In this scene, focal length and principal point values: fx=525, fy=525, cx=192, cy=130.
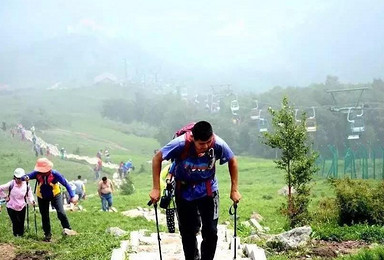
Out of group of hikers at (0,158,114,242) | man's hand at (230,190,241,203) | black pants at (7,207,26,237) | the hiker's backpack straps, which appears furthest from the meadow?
the hiker's backpack straps

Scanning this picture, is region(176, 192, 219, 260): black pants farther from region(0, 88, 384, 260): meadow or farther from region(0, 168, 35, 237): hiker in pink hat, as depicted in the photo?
region(0, 168, 35, 237): hiker in pink hat

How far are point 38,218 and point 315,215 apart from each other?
33.1 feet

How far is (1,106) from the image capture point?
13062cm

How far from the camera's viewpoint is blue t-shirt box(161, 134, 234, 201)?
23.7 feet

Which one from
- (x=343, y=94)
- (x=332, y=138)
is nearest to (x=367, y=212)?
(x=332, y=138)

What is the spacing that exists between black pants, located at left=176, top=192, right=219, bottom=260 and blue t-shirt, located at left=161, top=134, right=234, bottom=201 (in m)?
0.13

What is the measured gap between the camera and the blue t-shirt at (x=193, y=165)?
23.7ft

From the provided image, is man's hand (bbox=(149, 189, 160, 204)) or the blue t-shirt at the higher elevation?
the blue t-shirt

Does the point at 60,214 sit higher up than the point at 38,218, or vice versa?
the point at 60,214

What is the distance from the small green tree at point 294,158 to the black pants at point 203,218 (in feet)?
30.5

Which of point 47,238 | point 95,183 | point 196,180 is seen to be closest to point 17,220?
point 47,238

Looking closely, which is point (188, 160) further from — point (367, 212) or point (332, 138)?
point (332, 138)

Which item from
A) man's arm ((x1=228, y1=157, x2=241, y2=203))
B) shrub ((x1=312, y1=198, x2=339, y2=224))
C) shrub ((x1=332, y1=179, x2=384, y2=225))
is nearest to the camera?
man's arm ((x1=228, y1=157, x2=241, y2=203))

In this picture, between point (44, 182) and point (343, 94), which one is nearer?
point (44, 182)
